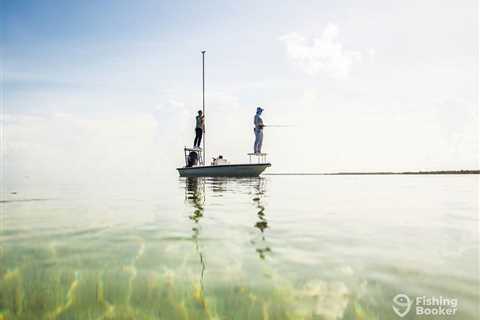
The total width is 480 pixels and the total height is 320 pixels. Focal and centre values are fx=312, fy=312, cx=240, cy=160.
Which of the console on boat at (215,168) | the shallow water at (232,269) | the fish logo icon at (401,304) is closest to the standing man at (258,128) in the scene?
the console on boat at (215,168)

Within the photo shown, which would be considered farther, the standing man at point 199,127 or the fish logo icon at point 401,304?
the standing man at point 199,127

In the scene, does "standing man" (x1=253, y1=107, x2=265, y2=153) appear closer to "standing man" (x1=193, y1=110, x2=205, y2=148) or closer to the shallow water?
"standing man" (x1=193, y1=110, x2=205, y2=148)

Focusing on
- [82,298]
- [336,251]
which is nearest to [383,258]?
[336,251]

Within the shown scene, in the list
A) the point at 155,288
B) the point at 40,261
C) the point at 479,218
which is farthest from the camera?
the point at 479,218

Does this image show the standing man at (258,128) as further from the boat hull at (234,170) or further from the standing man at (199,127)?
the standing man at (199,127)

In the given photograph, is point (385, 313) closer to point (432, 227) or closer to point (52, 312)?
point (52, 312)

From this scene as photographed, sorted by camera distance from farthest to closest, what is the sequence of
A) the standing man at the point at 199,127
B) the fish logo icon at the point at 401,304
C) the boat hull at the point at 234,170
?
1. the standing man at the point at 199,127
2. the boat hull at the point at 234,170
3. the fish logo icon at the point at 401,304

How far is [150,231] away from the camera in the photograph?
5.66 m

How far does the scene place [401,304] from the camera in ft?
9.00

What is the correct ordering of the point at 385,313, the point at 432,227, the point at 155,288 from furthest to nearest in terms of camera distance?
the point at 432,227 < the point at 155,288 < the point at 385,313

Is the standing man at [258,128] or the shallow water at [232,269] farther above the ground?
the standing man at [258,128]

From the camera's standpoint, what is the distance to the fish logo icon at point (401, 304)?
8.59 feet

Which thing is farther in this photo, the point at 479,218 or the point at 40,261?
the point at 479,218

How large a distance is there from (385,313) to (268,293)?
0.99 metres
